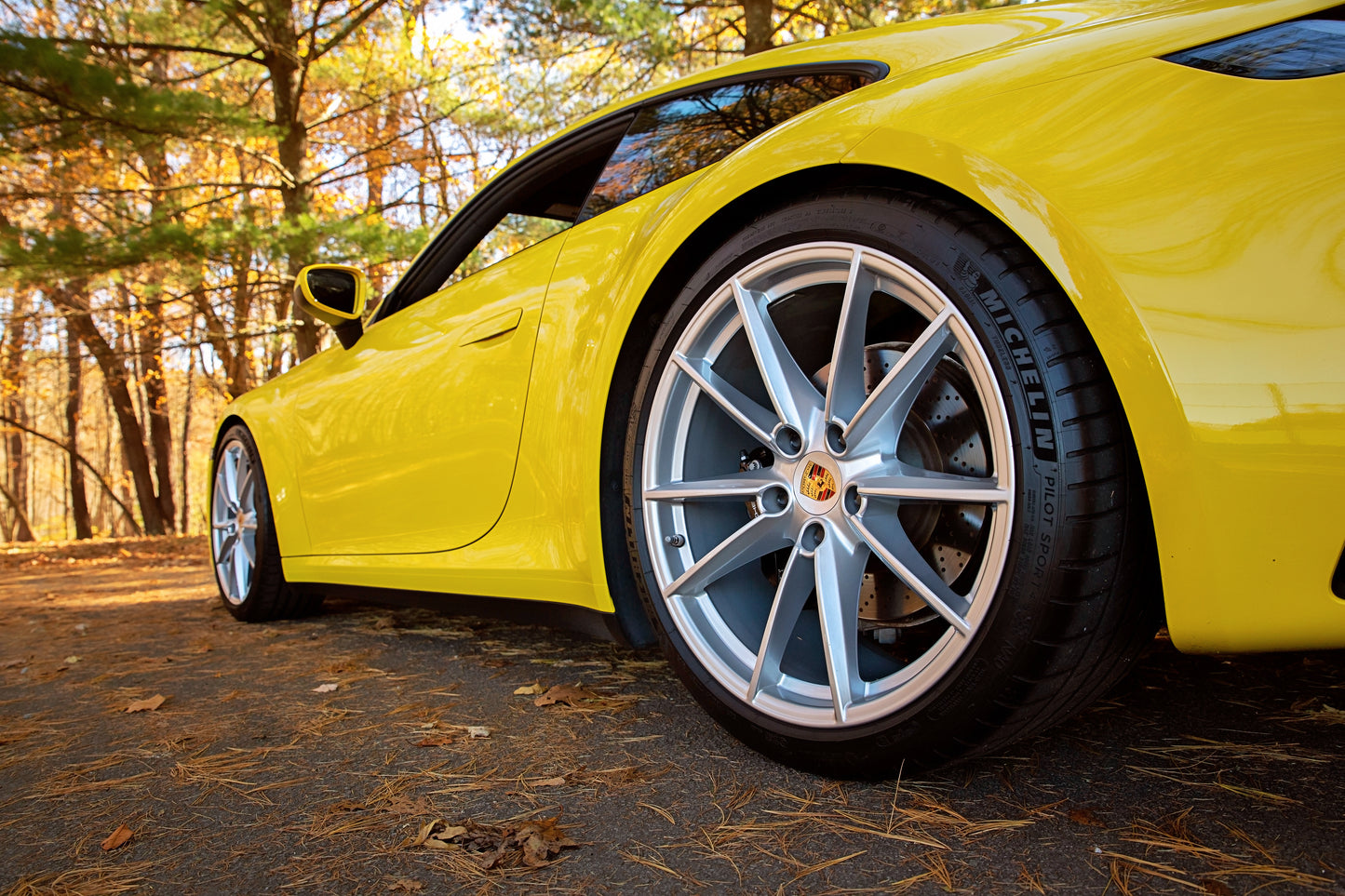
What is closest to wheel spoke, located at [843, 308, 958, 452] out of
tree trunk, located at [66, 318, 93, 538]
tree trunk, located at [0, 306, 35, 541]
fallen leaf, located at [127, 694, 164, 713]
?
fallen leaf, located at [127, 694, 164, 713]

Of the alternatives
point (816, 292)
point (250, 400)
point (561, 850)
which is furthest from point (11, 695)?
point (816, 292)

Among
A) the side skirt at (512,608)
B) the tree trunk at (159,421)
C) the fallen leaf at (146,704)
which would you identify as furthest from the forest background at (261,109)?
the fallen leaf at (146,704)

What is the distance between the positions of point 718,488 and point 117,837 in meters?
1.16

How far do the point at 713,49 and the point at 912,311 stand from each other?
827 cm

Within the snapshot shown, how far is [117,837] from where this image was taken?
1.41 meters

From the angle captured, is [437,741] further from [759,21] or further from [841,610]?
[759,21]

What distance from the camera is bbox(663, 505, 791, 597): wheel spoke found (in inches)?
63.6

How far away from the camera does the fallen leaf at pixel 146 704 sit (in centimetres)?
224

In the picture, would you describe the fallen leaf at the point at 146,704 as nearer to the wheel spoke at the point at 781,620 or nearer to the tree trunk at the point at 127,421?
the wheel spoke at the point at 781,620

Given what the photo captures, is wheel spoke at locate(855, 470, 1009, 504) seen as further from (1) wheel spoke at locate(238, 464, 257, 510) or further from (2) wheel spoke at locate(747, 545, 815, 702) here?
(1) wheel spoke at locate(238, 464, 257, 510)

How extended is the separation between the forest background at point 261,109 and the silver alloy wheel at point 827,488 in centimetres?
608

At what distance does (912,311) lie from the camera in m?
1.86

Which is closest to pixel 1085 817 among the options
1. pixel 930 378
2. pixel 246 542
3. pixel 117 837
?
pixel 930 378

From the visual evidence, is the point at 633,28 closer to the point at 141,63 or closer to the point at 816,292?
the point at 141,63
